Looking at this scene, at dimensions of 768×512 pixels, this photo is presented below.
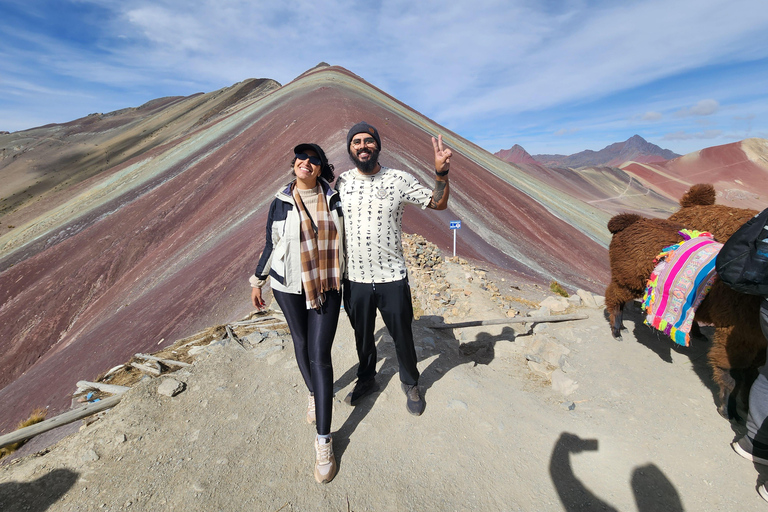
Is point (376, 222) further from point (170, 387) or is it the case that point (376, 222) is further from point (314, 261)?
point (170, 387)

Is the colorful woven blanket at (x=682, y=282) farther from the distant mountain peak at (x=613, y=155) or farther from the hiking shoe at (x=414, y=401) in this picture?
the distant mountain peak at (x=613, y=155)

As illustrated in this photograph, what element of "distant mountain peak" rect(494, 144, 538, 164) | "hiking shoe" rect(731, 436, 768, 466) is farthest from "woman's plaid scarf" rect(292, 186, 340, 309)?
"distant mountain peak" rect(494, 144, 538, 164)

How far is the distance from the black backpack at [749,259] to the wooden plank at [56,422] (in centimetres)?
375

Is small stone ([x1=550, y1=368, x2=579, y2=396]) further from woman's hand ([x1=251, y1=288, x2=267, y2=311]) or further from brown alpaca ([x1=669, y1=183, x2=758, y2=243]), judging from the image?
woman's hand ([x1=251, y1=288, x2=267, y2=311])

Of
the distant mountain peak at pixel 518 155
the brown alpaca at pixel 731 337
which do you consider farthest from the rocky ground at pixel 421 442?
the distant mountain peak at pixel 518 155

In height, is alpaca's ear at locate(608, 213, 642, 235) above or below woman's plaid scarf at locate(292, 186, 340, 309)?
below

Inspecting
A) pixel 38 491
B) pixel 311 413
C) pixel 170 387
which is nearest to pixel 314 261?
pixel 311 413

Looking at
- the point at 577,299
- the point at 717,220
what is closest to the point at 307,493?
the point at 717,220

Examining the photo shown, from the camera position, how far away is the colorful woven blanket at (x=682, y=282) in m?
2.44

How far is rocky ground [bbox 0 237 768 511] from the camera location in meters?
1.78

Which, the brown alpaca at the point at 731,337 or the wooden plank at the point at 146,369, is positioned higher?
the brown alpaca at the point at 731,337

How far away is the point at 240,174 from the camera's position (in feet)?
47.9

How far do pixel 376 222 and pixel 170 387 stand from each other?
6.48ft

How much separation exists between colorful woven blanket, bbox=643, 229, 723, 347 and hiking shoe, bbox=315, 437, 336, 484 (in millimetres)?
2593
